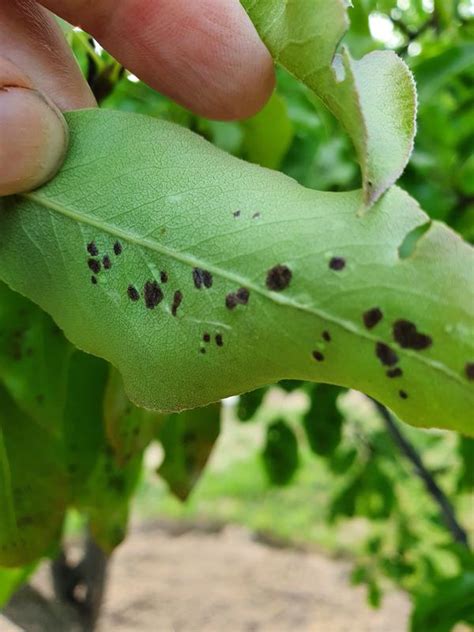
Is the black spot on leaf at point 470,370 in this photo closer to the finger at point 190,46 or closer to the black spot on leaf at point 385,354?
the black spot on leaf at point 385,354

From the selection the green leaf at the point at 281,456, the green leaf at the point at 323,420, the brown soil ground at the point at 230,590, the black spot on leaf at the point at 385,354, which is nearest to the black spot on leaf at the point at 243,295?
the black spot on leaf at the point at 385,354

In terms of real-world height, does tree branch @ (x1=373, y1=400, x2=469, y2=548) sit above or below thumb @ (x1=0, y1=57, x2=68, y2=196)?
below

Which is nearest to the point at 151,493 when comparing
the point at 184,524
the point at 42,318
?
the point at 184,524

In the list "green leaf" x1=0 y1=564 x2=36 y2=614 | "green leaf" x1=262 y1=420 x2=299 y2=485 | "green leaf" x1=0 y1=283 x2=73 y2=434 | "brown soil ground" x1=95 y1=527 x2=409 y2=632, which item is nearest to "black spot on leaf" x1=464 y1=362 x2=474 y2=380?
"green leaf" x1=0 y1=283 x2=73 y2=434

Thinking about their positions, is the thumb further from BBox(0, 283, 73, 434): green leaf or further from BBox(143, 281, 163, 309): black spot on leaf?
BBox(0, 283, 73, 434): green leaf

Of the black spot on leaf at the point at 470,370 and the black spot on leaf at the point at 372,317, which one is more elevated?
the black spot on leaf at the point at 470,370

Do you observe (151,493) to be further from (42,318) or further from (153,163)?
(153,163)

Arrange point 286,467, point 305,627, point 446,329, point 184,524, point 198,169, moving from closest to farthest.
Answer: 1. point 446,329
2. point 198,169
3. point 286,467
4. point 305,627
5. point 184,524

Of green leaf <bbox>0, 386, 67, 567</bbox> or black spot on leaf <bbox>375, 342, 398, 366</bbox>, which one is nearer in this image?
black spot on leaf <bbox>375, 342, 398, 366</bbox>
